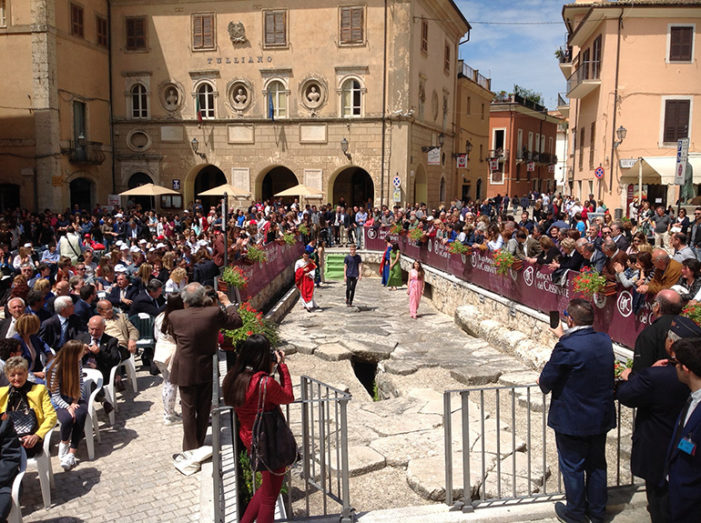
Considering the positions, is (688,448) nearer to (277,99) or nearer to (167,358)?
(167,358)

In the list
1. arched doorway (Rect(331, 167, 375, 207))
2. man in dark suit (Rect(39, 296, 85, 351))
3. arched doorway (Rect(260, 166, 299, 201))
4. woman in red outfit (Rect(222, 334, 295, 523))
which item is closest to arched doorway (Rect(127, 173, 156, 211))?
arched doorway (Rect(260, 166, 299, 201))

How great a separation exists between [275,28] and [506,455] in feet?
86.6

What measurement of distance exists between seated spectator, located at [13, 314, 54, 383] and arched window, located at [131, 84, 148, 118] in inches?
1025

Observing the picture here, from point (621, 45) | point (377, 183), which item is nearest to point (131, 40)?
point (377, 183)

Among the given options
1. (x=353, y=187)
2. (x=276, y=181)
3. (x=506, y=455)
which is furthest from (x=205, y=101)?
(x=506, y=455)

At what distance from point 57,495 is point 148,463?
941 mm

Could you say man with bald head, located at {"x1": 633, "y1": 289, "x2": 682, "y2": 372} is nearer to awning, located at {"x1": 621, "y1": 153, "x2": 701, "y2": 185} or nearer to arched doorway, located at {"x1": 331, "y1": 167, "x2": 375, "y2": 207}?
awning, located at {"x1": 621, "y1": 153, "x2": 701, "y2": 185}

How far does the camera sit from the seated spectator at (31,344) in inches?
272

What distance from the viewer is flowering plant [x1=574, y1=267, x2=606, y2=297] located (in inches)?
403

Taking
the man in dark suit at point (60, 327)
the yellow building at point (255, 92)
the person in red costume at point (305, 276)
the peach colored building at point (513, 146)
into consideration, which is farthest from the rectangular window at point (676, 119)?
the man in dark suit at point (60, 327)

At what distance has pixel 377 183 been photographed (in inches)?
1166

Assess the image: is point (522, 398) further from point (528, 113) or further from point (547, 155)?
point (547, 155)

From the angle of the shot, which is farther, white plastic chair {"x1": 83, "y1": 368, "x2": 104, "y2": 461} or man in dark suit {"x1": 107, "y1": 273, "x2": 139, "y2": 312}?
man in dark suit {"x1": 107, "y1": 273, "x2": 139, "y2": 312}

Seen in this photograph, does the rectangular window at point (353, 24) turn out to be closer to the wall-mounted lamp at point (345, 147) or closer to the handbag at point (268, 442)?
the wall-mounted lamp at point (345, 147)
